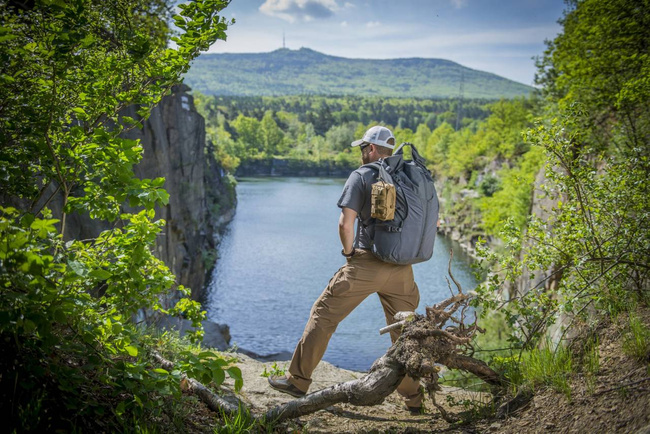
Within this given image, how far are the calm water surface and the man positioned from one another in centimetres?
853

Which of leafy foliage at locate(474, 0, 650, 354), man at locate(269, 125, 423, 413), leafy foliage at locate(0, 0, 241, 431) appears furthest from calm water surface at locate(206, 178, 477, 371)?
leafy foliage at locate(0, 0, 241, 431)

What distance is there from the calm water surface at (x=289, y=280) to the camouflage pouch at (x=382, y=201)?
886 centimetres

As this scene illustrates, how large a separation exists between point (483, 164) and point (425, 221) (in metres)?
58.5

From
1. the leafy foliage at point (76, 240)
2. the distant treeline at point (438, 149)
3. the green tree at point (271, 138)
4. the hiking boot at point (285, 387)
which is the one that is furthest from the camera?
the green tree at point (271, 138)

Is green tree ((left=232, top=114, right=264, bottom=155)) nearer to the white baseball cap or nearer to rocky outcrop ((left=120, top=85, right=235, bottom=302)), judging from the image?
rocky outcrop ((left=120, top=85, right=235, bottom=302))

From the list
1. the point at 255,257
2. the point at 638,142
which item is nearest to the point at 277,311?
the point at 255,257

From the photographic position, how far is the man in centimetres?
438

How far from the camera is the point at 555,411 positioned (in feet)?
11.3

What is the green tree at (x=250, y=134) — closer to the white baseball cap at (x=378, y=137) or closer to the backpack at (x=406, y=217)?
the white baseball cap at (x=378, y=137)

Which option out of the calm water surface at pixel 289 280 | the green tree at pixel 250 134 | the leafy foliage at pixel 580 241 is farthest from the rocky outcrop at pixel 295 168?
the leafy foliage at pixel 580 241

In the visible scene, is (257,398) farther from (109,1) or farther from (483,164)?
(483,164)

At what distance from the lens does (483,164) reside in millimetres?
60344

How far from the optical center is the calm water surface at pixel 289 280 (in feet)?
82.0

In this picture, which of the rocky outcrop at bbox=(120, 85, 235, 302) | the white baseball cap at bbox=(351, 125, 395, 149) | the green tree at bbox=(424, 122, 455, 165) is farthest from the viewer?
the green tree at bbox=(424, 122, 455, 165)
